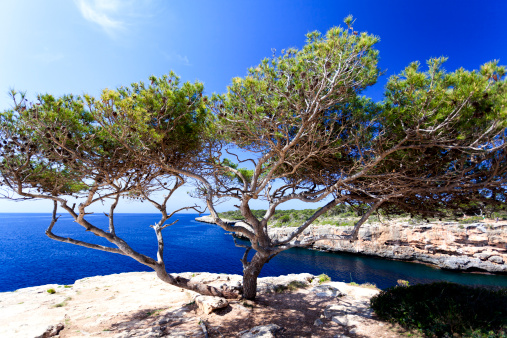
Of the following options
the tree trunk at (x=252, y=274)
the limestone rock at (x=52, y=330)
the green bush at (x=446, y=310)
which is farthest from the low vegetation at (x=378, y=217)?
the limestone rock at (x=52, y=330)

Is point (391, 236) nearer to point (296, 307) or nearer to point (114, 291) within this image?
point (296, 307)

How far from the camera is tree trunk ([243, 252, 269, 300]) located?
283 inches

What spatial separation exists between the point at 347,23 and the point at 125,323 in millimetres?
8611

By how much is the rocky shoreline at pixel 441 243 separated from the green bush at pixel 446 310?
14129 mm

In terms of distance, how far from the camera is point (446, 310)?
500 centimetres

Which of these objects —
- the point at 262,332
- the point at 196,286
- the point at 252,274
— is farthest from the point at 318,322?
the point at 196,286

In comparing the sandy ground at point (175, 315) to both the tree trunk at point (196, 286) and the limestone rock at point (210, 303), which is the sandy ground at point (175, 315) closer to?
the limestone rock at point (210, 303)

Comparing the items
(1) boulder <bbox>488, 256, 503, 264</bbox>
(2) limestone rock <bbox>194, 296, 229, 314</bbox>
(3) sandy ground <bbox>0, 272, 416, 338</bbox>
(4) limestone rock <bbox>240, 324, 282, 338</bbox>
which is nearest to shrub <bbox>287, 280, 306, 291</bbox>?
(3) sandy ground <bbox>0, 272, 416, 338</bbox>

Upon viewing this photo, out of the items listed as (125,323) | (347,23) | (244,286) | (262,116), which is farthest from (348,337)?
(347,23)

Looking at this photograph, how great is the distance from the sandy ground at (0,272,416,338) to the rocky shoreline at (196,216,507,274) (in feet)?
44.4

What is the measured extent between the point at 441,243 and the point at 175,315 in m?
31.5

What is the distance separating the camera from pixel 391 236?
98.6 ft

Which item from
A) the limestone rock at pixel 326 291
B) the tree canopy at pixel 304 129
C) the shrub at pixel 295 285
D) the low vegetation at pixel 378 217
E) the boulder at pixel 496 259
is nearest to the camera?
the tree canopy at pixel 304 129

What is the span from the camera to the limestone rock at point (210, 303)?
644cm
